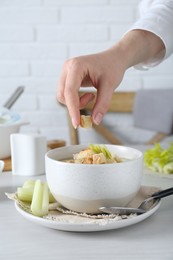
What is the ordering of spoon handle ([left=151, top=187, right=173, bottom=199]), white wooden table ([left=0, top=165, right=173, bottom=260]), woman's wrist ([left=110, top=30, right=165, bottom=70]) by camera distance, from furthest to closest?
woman's wrist ([left=110, top=30, right=165, bottom=70])
spoon handle ([left=151, top=187, right=173, bottom=199])
white wooden table ([left=0, top=165, right=173, bottom=260])

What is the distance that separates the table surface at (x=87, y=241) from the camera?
20.7 inches

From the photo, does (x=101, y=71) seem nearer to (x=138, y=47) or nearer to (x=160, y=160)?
(x=138, y=47)

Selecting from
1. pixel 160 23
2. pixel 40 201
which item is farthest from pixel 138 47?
pixel 40 201

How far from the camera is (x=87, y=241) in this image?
0.56 metres

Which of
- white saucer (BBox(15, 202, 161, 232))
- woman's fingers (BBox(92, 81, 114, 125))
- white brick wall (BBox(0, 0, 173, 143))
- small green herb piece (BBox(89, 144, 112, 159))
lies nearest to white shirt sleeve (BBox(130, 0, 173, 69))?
woman's fingers (BBox(92, 81, 114, 125))

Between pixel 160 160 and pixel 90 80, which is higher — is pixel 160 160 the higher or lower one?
the lower one

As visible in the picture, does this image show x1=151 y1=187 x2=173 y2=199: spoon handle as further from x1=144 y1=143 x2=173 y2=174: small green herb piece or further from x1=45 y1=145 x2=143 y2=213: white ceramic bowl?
x1=144 y1=143 x2=173 y2=174: small green herb piece

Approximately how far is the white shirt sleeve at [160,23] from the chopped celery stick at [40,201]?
397 mm

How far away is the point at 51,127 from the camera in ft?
6.36

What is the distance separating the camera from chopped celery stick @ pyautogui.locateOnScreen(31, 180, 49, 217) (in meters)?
0.61

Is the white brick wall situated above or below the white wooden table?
above

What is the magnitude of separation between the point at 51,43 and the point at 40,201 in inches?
52.1

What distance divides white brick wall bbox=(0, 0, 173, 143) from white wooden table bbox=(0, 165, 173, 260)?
1.28 metres

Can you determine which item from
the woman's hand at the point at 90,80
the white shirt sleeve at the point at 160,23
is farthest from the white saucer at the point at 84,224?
the white shirt sleeve at the point at 160,23
